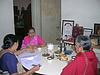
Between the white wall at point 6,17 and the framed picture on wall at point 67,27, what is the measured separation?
1.48 metres

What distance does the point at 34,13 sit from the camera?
6.62 m

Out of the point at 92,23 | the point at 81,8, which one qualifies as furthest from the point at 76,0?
the point at 92,23

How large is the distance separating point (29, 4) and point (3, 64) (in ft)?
15.0

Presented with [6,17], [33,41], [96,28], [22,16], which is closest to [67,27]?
[96,28]

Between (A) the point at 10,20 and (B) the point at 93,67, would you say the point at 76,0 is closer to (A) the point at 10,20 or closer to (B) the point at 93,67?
(A) the point at 10,20

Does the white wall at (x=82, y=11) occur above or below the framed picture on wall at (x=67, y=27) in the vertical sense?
above

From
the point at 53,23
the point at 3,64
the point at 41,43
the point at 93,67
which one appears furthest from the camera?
the point at 53,23

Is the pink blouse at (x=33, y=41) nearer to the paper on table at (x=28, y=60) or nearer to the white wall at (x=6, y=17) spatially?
the paper on table at (x=28, y=60)

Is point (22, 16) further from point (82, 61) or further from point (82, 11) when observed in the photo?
point (82, 61)

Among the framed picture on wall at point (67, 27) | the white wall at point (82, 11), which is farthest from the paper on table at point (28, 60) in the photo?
the white wall at point (82, 11)

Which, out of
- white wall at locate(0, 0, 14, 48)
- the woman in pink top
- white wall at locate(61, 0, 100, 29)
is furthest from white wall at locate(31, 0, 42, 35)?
the woman in pink top

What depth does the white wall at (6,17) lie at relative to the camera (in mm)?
6059

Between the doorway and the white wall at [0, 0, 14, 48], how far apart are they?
0.77 meters

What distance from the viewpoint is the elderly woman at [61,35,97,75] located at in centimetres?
256
